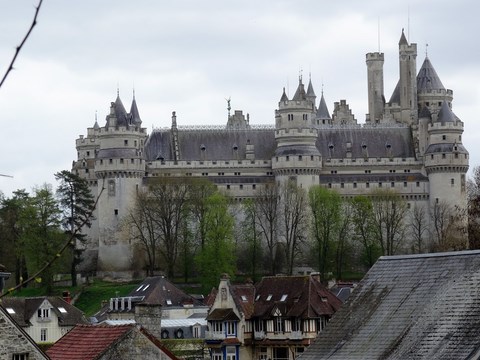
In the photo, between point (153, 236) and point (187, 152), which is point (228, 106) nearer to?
point (187, 152)

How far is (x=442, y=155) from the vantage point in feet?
455

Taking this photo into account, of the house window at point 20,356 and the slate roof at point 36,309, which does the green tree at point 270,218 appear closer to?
the slate roof at point 36,309

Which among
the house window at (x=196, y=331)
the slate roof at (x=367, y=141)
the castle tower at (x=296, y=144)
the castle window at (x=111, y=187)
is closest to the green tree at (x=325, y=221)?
the castle tower at (x=296, y=144)

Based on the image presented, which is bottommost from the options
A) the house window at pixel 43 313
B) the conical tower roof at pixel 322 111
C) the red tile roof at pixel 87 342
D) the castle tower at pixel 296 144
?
the house window at pixel 43 313

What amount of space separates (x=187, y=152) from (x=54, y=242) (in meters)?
23.1

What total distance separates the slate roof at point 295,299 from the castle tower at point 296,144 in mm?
55438

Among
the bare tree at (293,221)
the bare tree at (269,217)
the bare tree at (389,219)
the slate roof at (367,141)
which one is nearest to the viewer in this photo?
the bare tree at (293,221)

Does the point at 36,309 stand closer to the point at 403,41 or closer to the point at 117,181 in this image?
the point at 117,181

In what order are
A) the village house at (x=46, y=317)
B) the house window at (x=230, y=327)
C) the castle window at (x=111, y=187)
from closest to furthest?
the house window at (x=230, y=327), the village house at (x=46, y=317), the castle window at (x=111, y=187)

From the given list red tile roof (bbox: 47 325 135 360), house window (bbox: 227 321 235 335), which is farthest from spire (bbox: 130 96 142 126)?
red tile roof (bbox: 47 325 135 360)

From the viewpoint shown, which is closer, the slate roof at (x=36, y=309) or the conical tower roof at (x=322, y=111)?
the slate roof at (x=36, y=309)

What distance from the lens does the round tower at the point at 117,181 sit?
133000mm

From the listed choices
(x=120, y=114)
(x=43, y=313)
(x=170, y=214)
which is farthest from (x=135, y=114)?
(x=43, y=313)

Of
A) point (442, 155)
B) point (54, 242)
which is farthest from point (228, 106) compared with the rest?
point (54, 242)
